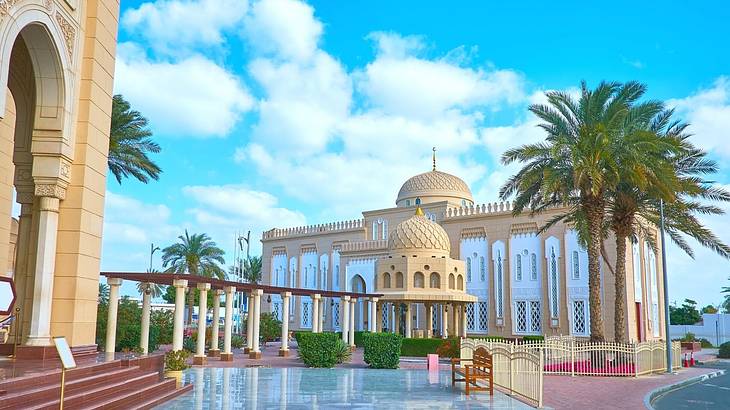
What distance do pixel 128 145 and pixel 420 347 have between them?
1397cm

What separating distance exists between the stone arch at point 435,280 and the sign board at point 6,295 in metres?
23.1

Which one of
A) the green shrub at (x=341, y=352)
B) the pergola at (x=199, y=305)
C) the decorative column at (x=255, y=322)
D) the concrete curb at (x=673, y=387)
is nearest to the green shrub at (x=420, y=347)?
the pergola at (x=199, y=305)

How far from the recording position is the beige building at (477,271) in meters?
31.0

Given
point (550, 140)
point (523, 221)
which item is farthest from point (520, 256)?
point (550, 140)

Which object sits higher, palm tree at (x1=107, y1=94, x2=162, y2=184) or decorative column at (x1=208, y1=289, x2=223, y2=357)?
palm tree at (x1=107, y1=94, x2=162, y2=184)

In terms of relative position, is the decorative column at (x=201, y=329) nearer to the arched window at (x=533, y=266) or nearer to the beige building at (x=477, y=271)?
the beige building at (x=477, y=271)

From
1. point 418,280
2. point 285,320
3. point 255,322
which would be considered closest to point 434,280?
point 418,280

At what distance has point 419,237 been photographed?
3173cm

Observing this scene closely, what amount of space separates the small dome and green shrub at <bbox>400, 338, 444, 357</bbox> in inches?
231

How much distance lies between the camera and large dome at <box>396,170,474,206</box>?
39.1 metres

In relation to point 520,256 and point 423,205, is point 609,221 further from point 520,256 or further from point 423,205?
point 423,205

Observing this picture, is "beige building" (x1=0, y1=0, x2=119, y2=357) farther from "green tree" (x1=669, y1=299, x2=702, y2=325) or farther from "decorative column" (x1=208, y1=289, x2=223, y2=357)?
"green tree" (x1=669, y1=299, x2=702, y2=325)

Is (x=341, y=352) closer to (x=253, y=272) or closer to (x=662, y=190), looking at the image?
(x=662, y=190)

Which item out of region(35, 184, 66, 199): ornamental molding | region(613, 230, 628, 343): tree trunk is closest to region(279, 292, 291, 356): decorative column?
region(613, 230, 628, 343): tree trunk
